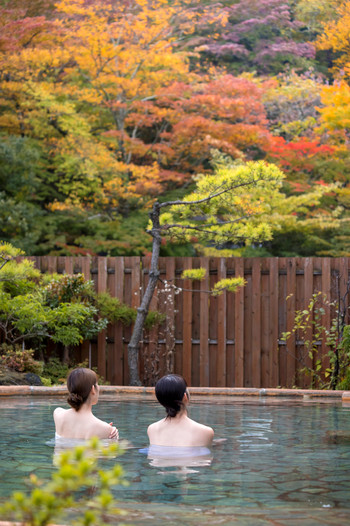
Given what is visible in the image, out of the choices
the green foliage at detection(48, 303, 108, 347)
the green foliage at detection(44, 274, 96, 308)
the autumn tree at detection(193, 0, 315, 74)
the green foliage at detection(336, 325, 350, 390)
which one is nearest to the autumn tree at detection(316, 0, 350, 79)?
the autumn tree at detection(193, 0, 315, 74)

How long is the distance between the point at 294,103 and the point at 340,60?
11.6 ft

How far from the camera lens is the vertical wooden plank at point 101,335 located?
33.8ft

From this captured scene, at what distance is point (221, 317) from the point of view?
A: 9.92m

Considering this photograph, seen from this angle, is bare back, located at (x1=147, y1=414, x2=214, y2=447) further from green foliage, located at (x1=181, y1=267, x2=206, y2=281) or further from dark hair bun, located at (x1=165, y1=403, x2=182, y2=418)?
green foliage, located at (x1=181, y1=267, x2=206, y2=281)

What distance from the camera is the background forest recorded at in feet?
49.8

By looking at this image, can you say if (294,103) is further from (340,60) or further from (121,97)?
(121,97)

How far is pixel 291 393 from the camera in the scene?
784 centimetres

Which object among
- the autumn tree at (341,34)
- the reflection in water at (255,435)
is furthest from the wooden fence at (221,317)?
the autumn tree at (341,34)

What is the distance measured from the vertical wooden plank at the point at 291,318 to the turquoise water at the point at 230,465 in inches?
102

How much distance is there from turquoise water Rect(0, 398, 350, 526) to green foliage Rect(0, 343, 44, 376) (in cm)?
183

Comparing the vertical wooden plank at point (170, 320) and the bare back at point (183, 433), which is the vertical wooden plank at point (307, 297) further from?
the bare back at point (183, 433)

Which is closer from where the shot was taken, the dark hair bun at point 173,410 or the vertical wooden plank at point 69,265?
the dark hair bun at point 173,410

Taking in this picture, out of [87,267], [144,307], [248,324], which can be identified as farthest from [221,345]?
[87,267]

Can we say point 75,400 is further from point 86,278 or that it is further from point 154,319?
point 86,278
